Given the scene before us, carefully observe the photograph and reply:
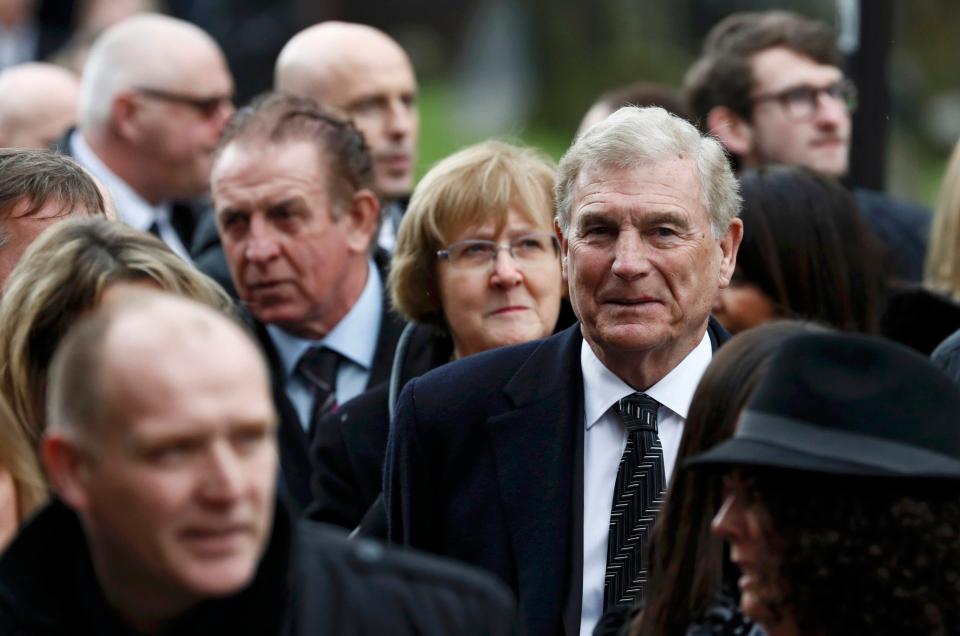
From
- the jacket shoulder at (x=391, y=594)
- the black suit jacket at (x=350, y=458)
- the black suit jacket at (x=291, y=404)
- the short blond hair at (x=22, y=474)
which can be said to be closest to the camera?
the jacket shoulder at (x=391, y=594)

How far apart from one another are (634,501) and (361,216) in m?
2.44

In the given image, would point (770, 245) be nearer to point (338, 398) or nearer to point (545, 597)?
point (338, 398)

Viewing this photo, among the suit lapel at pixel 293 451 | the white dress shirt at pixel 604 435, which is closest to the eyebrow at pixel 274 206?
the suit lapel at pixel 293 451

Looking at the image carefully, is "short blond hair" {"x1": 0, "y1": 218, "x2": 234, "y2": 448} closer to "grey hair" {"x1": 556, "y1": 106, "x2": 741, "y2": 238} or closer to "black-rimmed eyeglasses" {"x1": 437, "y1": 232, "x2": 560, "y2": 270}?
"grey hair" {"x1": 556, "y1": 106, "x2": 741, "y2": 238}

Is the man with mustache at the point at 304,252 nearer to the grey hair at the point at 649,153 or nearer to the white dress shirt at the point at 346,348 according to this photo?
the white dress shirt at the point at 346,348

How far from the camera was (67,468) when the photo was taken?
300cm

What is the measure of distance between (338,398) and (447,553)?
1.67m

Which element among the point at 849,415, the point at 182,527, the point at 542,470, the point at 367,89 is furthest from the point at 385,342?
the point at 182,527

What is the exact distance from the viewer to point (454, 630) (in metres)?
3.12

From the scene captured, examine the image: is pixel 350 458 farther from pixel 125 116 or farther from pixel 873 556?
pixel 125 116

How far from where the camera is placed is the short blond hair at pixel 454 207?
5.43 m

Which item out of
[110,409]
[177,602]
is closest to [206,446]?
[110,409]

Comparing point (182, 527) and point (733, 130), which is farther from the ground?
point (182, 527)

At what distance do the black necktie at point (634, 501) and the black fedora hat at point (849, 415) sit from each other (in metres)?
A: 0.81
